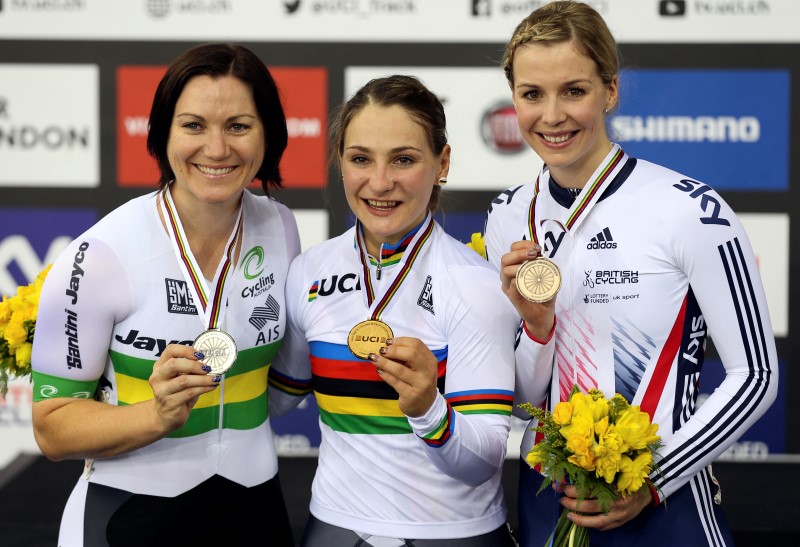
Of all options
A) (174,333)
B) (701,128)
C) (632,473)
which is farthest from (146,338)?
(701,128)

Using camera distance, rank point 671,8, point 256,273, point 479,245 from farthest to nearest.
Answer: point 671,8
point 479,245
point 256,273

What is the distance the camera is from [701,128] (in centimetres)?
417

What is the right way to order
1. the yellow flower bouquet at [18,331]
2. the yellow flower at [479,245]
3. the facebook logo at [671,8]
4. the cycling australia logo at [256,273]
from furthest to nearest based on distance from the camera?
the facebook logo at [671,8] → the yellow flower at [479,245] → the yellow flower bouquet at [18,331] → the cycling australia logo at [256,273]

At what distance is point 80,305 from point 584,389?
1.07 m

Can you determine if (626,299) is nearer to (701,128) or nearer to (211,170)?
(211,170)

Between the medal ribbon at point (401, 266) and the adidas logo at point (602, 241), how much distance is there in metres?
0.35

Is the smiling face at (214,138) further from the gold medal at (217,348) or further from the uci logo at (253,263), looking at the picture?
the gold medal at (217,348)

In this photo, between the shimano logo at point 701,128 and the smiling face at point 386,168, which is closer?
the smiling face at point 386,168

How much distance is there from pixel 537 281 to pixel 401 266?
31 cm

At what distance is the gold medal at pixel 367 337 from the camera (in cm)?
183

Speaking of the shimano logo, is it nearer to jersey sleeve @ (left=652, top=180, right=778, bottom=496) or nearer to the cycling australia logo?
jersey sleeve @ (left=652, top=180, right=778, bottom=496)

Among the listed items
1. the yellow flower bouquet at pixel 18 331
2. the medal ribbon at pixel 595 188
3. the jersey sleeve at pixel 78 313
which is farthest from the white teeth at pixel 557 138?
the yellow flower bouquet at pixel 18 331

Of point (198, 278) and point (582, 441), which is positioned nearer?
point (582, 441)

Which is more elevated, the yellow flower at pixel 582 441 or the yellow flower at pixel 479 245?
the yellow flower at pixel 479 245
